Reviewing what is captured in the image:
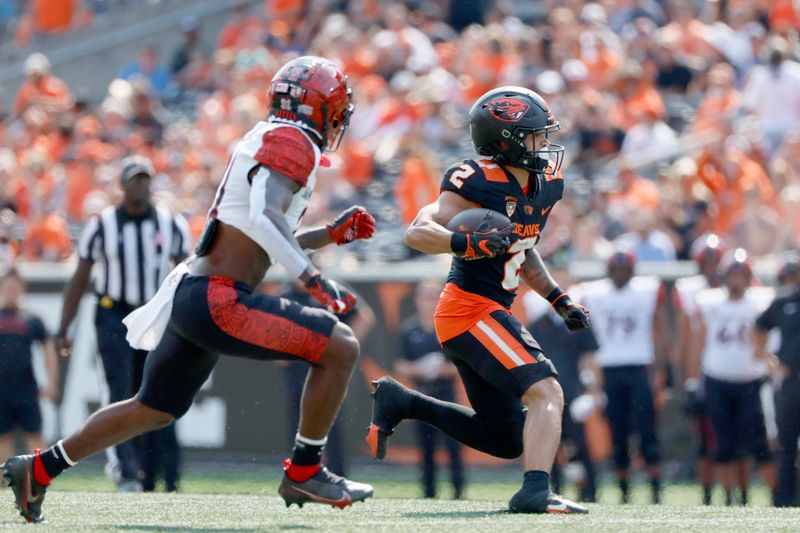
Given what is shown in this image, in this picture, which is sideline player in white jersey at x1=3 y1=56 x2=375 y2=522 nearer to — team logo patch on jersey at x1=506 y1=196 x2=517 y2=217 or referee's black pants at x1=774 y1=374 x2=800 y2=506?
team logo patch on jersey at x1=506 y1=196 x2=517 y2=217

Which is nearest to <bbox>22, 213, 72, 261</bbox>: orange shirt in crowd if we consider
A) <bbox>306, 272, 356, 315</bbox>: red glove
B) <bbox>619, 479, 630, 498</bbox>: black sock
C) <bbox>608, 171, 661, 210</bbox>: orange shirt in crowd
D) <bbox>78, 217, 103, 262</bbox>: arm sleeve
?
<bbox>78, 217, 103, 262</bbox>: arm sleeve

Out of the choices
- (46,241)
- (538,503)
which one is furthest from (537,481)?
(46,241)

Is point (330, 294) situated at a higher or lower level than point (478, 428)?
higher

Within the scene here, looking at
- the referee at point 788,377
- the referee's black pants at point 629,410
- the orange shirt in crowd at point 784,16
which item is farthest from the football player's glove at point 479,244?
the orange shirt in crowd at point 784,16

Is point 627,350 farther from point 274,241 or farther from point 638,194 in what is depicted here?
point 274,241

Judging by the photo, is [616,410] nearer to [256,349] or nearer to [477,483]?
[477,483]

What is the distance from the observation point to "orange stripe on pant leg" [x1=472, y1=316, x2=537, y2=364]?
6.07 m

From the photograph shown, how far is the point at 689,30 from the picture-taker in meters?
13.9

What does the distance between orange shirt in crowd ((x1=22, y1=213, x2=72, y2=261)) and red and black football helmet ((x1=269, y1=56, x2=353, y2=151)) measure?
656 cm

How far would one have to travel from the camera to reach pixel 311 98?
5.79 meters

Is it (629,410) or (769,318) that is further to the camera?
(629,410)

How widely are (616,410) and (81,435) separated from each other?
4.59m

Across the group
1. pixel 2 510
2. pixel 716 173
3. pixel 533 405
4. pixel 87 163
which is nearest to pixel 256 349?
pixel 533 405

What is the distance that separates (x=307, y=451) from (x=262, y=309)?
A: 557mm
